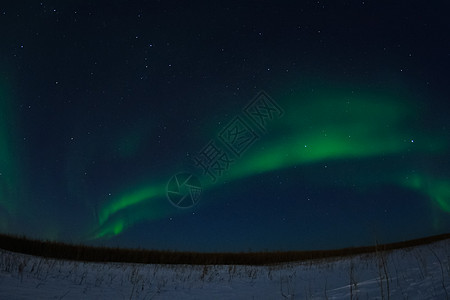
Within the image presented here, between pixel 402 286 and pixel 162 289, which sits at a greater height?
pixel 402 286

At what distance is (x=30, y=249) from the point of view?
707 inches

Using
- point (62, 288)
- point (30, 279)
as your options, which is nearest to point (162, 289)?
point (62, 288)

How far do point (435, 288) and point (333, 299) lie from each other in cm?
151

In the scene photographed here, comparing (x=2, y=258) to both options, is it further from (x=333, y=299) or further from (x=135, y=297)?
(x=333, y=299)

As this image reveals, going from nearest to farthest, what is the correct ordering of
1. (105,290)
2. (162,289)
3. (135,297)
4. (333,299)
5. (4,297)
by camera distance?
1. (333,299)
2. (4,297)
3. (135,297)
4. (105,290)
5. (162,289)

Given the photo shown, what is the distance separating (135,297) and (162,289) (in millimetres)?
1271

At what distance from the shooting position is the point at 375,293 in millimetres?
4684

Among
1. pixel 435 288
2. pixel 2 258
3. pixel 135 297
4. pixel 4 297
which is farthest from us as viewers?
pixel 2 258

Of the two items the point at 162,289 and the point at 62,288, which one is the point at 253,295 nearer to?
the point at 162,289

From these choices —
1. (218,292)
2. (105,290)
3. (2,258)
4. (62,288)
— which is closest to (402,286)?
(218,292)

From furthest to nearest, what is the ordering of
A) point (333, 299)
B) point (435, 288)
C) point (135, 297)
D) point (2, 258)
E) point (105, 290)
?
point (2, 258) → point (105, 290) → point (135, 297) → point (333, 299) → point (435, 288)

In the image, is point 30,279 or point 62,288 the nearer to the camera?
point 62,288

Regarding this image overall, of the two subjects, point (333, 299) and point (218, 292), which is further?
point (218, 292)

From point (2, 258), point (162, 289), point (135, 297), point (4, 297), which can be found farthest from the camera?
point (2, 258)
